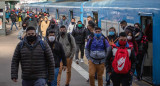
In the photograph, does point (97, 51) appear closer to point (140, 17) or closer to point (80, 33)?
point (140, 17)

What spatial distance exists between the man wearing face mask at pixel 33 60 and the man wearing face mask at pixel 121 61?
130 centimetres

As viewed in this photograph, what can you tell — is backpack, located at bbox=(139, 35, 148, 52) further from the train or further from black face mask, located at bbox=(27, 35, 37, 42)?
black face mask, located at bbox=(27, 35, 37, 42)

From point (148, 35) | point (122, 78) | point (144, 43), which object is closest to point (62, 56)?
point (122, 78)

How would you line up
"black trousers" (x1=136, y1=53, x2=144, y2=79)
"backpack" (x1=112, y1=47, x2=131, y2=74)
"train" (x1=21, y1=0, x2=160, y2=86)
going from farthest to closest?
"black trousers" (x1=136, y1=53, x2=144, y2=79), "train" (x1=21, y1=0, x2=160, y2=86), "backpack" (x1=112, y1=47, x2=131, y2=74)

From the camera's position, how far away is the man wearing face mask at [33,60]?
20.2ft

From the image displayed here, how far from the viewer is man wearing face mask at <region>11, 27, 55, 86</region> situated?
6168mm

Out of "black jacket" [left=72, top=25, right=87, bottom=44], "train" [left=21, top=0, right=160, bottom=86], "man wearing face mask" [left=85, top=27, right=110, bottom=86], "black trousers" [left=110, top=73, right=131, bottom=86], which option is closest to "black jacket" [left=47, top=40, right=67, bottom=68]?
"man wearing face mask" [left=85, top=27, right=110, bottom=86]

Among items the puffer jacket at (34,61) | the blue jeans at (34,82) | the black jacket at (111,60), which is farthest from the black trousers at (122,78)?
the blue jeans at (34,82)

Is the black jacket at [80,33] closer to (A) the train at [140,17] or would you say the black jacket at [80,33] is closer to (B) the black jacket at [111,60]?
(A) the train at [140,17]

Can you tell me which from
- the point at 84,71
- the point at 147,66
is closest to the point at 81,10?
the point at 84,71

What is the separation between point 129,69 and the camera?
7070 millimetres

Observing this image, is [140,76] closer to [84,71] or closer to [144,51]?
[144,51]

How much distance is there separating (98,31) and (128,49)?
149 cm

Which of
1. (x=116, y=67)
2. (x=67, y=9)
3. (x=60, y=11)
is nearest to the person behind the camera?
(x=116, y=67)
